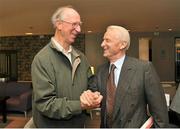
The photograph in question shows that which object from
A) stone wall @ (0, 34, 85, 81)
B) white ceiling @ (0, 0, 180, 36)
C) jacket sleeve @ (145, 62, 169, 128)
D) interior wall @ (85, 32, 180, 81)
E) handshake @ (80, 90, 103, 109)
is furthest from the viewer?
stone wall @ (0, 34, 85, 81)

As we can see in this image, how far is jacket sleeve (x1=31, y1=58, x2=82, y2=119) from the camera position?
1279mm

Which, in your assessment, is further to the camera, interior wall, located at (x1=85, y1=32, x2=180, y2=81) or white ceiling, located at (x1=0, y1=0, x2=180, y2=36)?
interior wall, located at (x1=85, y1=32, x2=180, y2=81)

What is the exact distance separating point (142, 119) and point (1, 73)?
11.6 metres

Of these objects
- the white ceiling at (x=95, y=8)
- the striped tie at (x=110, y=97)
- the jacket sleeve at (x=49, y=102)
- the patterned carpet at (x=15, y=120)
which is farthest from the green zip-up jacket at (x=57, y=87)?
the patterned carpet at (x=15, y=120)

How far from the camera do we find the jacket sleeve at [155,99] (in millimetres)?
1531

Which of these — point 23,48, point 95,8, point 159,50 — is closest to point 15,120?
point 95,8

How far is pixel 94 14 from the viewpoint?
244 inches

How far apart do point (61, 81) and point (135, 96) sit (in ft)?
1.45

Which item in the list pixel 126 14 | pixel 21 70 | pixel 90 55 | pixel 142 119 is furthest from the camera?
pixel 21 70

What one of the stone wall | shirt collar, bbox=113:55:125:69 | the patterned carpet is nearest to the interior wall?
the stone wall

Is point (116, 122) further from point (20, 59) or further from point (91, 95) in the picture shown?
point (20, 59)

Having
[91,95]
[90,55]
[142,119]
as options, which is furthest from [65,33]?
[90,55]

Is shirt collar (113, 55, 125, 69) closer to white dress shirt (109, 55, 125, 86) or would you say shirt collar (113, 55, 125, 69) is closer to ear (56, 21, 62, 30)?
white dress shirt (109, 55, 125, 86)

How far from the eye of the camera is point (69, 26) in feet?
4.68
